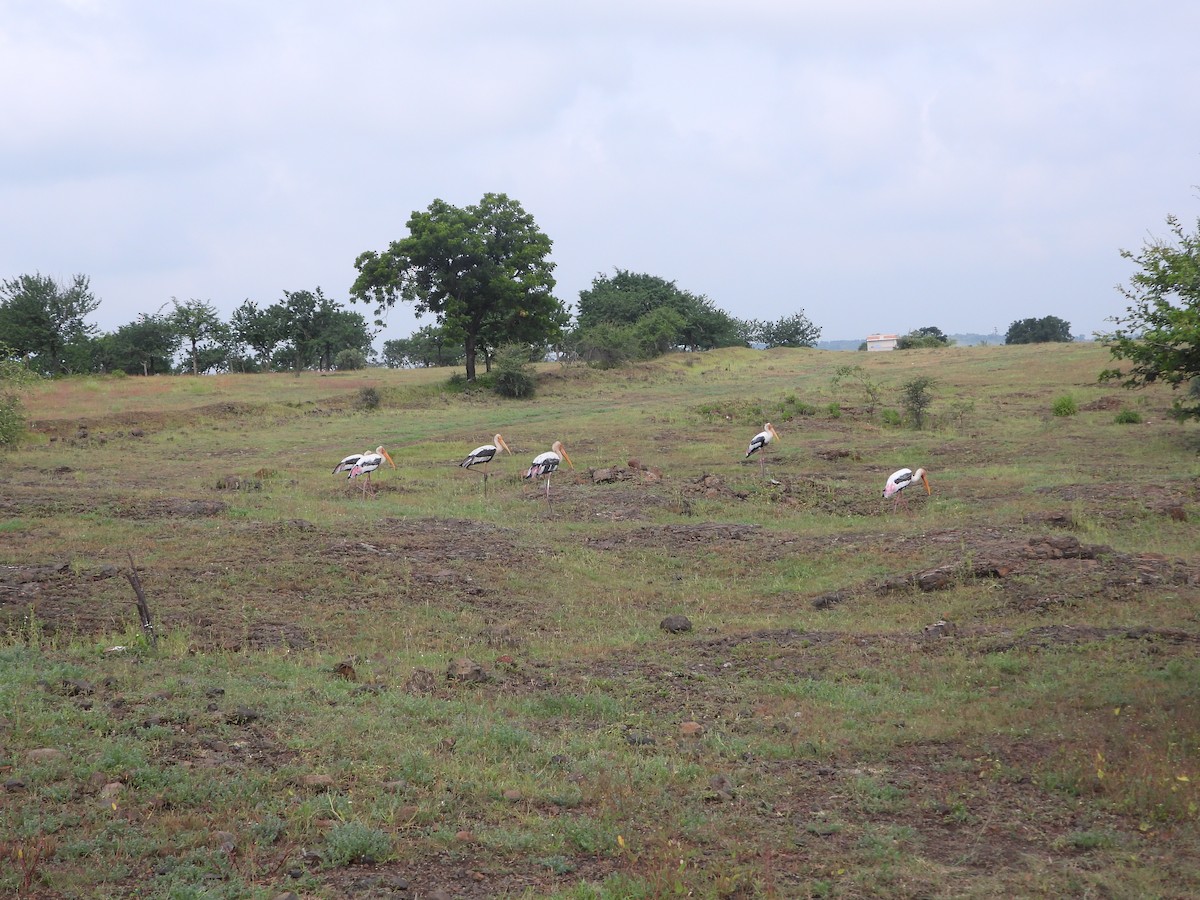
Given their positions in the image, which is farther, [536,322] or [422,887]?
[536,322]

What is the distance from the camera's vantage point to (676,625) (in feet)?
37.0

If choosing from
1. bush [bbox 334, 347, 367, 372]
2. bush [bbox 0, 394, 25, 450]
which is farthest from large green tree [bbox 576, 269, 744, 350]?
bush [bbox 0, 394, 25, 450]

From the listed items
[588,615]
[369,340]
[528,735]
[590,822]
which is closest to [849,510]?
[588,615]

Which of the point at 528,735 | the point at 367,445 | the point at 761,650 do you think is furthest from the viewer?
the point at 367,445

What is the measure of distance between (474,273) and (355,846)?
4154 centimetres

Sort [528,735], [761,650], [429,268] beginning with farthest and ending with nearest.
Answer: [429,268] < [761,650] < [528,735]

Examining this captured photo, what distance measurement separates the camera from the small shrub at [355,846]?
18.2 ft

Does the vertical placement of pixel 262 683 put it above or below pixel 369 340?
below

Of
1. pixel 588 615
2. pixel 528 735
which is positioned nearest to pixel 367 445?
pixel 588 615

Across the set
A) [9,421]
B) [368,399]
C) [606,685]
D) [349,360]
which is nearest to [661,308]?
[349,360]

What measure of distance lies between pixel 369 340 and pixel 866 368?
3302cm

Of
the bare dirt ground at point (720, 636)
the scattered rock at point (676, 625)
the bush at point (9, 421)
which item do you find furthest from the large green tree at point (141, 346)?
the scattered rock at point (676, 625)

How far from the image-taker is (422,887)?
531cm

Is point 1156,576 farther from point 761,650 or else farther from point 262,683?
point 262,683
